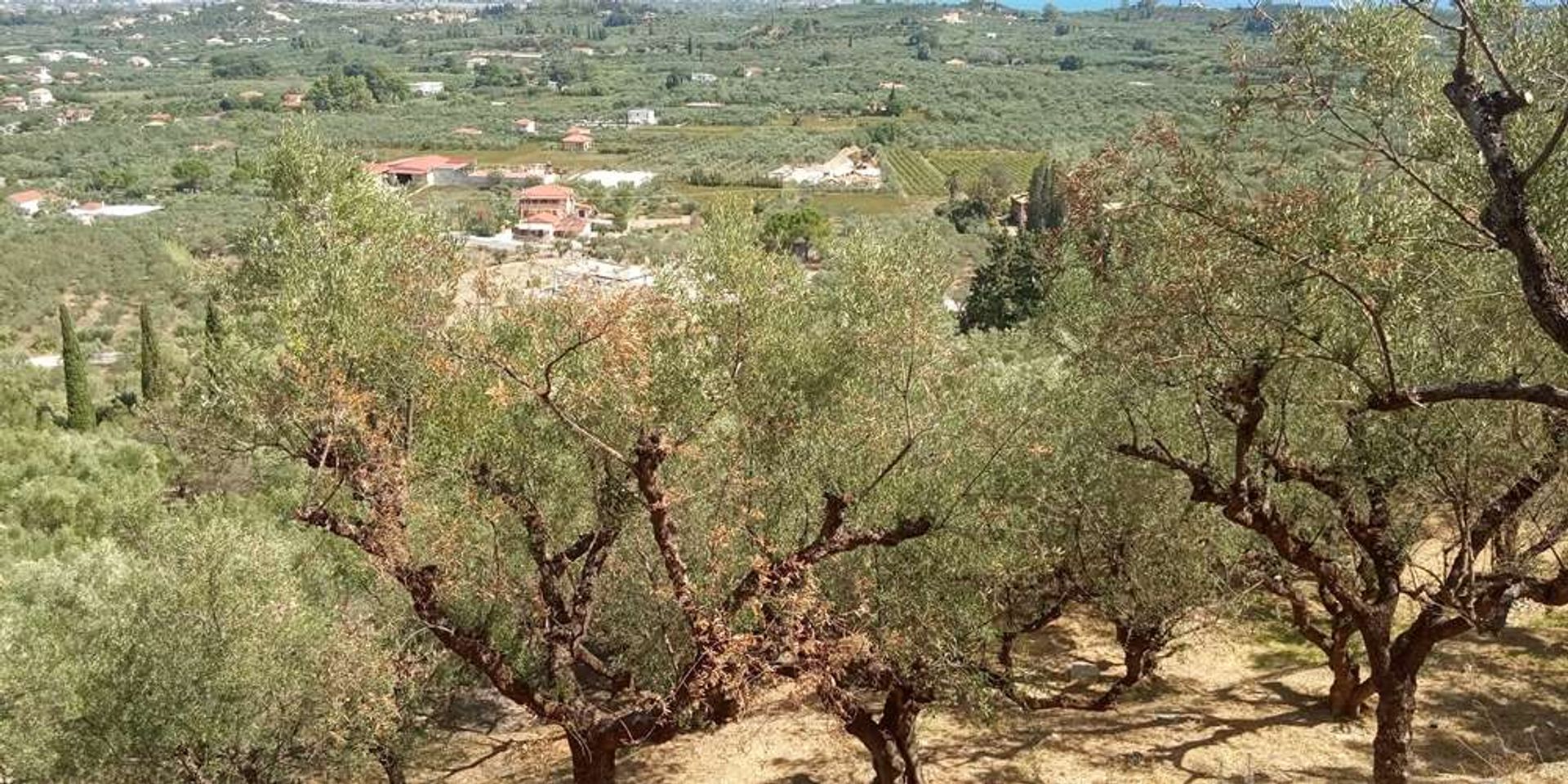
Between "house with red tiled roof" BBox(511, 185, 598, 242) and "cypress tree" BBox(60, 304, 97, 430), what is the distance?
40.5 m

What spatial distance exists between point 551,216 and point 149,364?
141ft

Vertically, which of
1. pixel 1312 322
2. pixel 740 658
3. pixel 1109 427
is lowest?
pixel 740 658

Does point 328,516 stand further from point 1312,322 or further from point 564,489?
point 1312,322

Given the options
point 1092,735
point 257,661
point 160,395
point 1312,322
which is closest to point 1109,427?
point 1312,322

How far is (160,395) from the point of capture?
3888 cm

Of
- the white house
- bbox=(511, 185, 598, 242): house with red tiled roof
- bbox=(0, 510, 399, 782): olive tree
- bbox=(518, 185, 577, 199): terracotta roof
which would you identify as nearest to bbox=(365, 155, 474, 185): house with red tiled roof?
bbox=(518, 185, 577, 199): terracotta roof

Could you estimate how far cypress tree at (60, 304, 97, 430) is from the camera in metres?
36.5

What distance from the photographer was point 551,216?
8056 cm

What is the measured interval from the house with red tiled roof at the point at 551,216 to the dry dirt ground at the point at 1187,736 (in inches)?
2513

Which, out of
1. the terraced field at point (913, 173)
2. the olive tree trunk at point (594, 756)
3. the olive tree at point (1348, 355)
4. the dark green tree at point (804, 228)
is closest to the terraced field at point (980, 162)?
the terraced field at point (913, 173)

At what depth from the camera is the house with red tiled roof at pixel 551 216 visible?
3056 inches

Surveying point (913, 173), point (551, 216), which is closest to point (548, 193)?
point (551, 216)

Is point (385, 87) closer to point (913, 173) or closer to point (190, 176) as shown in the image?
point (190, 176)

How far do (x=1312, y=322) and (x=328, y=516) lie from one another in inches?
381
